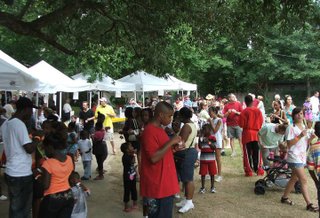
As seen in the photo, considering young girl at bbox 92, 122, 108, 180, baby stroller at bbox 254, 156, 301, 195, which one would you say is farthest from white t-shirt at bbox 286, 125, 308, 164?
young girl at bbox 92, 122, 108, 180

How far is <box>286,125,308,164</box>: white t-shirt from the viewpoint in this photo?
21.1 feet

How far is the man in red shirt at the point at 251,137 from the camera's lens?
30.5 feet

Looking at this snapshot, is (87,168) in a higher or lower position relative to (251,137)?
lower

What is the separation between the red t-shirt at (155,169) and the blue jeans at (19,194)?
1.57 m

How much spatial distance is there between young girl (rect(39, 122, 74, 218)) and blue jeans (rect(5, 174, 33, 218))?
60 centimetres

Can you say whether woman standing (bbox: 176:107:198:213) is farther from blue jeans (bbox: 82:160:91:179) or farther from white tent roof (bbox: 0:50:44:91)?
white tent roof (bbox: 0:50:44:91)

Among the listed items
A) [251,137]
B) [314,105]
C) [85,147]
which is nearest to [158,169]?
[85,147]

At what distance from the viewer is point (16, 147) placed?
14.9 feet

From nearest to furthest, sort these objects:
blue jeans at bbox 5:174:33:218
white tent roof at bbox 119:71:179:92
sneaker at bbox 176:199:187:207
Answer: blue jeans at bbox 5:174:33:218 < sneaker at bbox 176:199:187:207 < white tent roof at bbox 119:71:179:92

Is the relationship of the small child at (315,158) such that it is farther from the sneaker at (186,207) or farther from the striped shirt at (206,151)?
the striped shirt at (206,151)

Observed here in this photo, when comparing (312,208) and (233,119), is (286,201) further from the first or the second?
(233,119)

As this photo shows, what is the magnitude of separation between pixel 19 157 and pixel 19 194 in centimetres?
46

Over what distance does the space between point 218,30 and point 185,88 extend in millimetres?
15669

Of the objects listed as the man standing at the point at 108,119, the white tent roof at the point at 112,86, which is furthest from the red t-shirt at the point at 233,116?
the white tent roof at the point at 112,86
